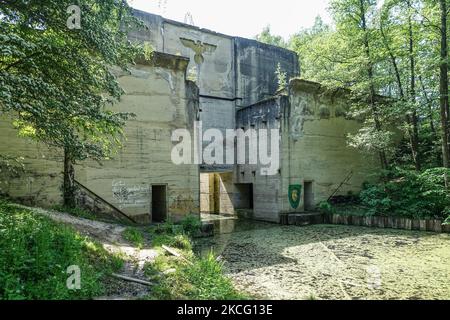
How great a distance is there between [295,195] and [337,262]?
6880 millimetres

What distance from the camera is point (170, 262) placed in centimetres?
580

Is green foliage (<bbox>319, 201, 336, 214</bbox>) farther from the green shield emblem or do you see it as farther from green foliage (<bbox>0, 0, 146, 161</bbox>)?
green foliage (<bbox>0, 0, 146, 161</bbox>)

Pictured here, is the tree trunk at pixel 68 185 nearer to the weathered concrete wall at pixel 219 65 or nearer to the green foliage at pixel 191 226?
the green foliage at pixel 191 226

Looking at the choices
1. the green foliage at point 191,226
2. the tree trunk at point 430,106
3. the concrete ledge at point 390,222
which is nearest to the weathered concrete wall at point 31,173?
the green foliage at point 191,226

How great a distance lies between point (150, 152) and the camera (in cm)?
1154

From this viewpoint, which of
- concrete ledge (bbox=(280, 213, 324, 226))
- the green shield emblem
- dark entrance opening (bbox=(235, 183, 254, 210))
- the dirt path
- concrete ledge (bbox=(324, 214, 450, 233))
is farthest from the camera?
dark entrance opening (bbox=(235, 183, 254, 210))

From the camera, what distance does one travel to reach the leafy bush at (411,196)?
1102 centimetres

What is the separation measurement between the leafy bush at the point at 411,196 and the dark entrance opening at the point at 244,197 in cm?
629

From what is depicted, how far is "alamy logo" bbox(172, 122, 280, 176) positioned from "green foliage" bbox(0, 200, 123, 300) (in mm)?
7161

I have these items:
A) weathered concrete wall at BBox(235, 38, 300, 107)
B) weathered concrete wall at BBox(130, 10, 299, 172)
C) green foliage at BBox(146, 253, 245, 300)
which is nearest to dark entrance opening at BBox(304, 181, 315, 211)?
weathered concrete wall at BBox(130, 10, 299, 172)

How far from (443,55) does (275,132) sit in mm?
7016

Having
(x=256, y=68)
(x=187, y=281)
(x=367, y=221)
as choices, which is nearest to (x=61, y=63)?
(x=187, y=281)

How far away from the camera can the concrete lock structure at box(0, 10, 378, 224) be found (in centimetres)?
1031

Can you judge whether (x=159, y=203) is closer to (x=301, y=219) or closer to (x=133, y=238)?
(x=133, y=238)
